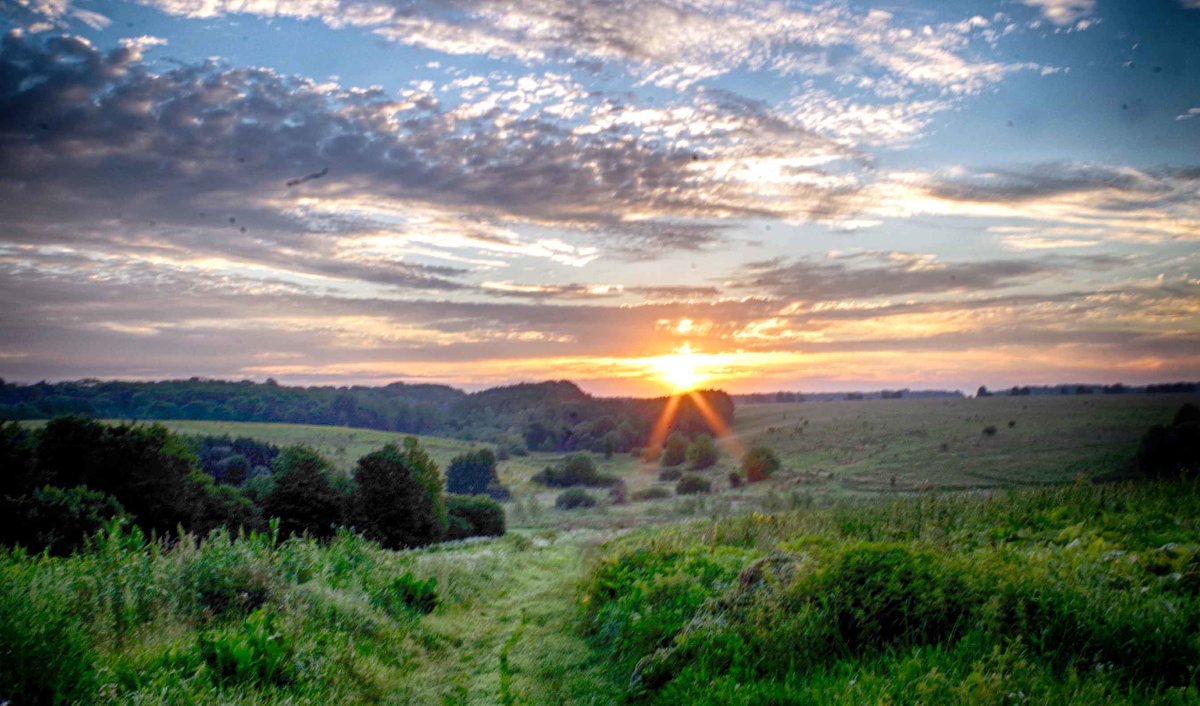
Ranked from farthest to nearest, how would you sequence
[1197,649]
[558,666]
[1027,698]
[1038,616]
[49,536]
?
[49,536]
[558,666]
[1038,616]
[1197,649]
[1027,698]

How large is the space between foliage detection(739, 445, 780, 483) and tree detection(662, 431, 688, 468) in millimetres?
21462

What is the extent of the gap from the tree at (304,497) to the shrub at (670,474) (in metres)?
57.5

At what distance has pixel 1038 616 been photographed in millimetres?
6898

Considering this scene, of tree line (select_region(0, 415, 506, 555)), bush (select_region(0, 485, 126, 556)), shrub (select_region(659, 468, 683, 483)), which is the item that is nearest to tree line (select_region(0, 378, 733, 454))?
shrub (select_region(659, 468, 683, 483))

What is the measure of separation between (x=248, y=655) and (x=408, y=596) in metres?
5.95

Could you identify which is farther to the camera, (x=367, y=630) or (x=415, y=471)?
(x=415, y=471)

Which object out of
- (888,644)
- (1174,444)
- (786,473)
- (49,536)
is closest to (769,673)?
(888,644)

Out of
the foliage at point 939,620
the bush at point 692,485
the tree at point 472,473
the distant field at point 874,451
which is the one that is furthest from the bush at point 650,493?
the foliage at point 939,620

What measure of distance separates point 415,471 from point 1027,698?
43.7 meters

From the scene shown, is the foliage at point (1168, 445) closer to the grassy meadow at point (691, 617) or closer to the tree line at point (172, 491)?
the grassy meadow at point (691, 617)

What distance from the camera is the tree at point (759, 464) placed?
3093 inches

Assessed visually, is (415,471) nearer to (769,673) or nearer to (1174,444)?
(769,673)

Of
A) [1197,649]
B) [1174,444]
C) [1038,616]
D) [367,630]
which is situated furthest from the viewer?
[1174,444]

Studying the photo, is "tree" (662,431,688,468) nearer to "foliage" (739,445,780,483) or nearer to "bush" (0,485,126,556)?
"foliage" (739,445,780,483)
